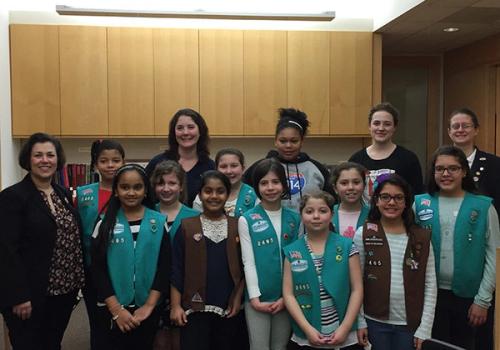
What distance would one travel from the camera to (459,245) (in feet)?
7.64

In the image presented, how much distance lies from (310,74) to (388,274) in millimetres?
2973

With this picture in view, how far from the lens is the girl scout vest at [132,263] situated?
2.27 metres

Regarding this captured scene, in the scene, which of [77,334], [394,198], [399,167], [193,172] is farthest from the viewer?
[77,334]

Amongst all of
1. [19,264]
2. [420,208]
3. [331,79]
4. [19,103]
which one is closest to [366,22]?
[331,79]

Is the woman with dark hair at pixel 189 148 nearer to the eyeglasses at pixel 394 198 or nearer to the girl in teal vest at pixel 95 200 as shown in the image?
the girl in teal vest at pixel 95 200

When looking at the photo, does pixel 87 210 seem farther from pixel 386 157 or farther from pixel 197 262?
pixel 386 157

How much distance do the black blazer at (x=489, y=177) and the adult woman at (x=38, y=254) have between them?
2087 mm

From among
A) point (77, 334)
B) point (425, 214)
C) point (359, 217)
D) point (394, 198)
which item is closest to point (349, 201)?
point (359, 217)

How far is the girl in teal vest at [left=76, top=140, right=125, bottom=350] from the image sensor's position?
2.48 meters

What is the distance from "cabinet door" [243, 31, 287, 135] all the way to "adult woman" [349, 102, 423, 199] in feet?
6.63

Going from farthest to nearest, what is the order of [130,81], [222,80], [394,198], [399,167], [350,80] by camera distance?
[350,80] → [222,80] → [130,81] → [399,167] → [394,198]

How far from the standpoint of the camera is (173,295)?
Result: 92.4 inches

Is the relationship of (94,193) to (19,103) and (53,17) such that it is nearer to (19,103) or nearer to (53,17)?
(19,103)

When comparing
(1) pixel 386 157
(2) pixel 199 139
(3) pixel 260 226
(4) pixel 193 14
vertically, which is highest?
(4) pixel 193 14
